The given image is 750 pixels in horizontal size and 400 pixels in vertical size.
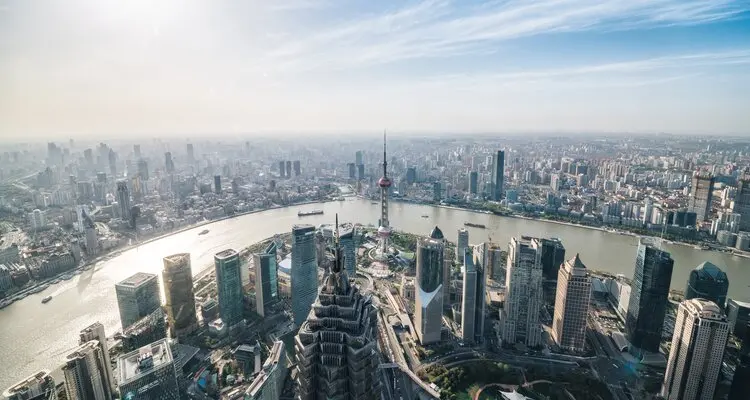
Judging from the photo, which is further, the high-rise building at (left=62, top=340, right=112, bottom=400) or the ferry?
the ferry

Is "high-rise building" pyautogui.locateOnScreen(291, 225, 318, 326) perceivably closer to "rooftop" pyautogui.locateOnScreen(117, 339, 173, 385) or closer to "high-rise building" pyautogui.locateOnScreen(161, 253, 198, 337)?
"high-rise building" pyautogui.locateOnScreen(161, 253, 198, 337)

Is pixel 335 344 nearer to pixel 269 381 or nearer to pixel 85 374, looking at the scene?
pixel 269 381

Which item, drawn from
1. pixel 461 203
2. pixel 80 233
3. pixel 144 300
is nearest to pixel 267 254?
pixel 144 300

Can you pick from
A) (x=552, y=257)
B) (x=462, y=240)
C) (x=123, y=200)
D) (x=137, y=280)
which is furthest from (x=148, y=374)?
(x=123, y=200)

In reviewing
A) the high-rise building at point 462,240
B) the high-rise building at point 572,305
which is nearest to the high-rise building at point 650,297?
the high-rise building at point 572,305

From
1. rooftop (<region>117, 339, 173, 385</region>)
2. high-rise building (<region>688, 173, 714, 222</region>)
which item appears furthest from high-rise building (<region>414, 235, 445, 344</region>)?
high-rise building (<region>688, 173, 714, 222</region>)

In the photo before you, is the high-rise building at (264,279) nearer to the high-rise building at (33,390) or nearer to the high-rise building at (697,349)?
the high-rise building at (33,390)
